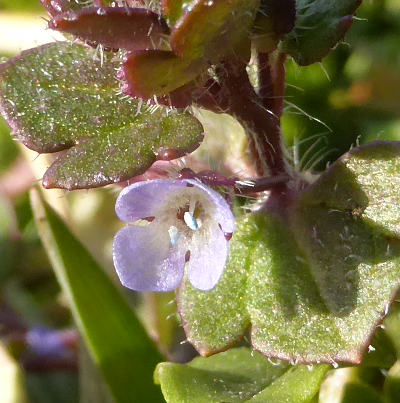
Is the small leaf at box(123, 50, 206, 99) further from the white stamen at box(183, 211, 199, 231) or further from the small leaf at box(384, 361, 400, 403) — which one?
the small leaf at box(384, 361, 400, 403)

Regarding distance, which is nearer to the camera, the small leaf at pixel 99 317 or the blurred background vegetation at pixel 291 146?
the small leaf at pixel 99 317

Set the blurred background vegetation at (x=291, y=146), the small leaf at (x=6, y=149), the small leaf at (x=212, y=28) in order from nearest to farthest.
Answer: the small leaf at (x=212, y=28) → the blurred background vegetation at (x=291, y=146) → the small leaf at (x=6, y=149)

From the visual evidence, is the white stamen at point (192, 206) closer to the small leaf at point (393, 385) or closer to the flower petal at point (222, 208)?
the flower petal at point (222, 208)

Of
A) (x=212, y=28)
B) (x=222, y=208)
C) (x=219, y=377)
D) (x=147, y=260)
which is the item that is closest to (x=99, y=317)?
(x=219, y=377)

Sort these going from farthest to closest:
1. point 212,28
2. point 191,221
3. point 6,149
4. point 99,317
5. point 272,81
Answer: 1. point 6,149
2. point 99,317
3. point 272,81
4. point 191,221
5. point 212,28

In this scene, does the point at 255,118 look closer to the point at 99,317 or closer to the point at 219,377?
the point at 219,377

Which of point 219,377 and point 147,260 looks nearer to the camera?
point 147,260

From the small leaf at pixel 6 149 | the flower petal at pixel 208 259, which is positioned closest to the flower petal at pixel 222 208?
the flower petal at pixel 208 259
